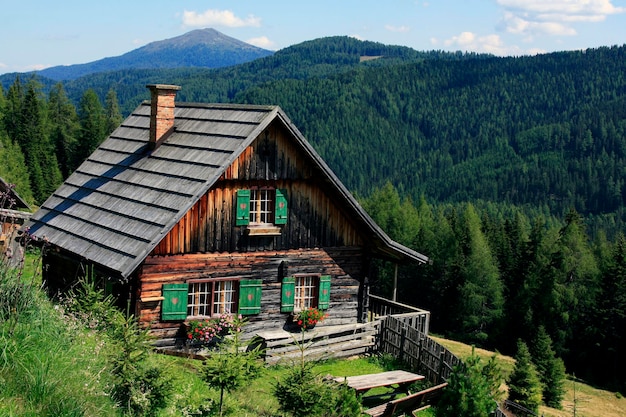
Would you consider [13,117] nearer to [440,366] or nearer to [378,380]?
[440,366]

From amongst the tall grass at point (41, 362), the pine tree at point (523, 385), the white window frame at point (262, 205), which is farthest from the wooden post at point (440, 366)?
the pine tree at point (523, 385)

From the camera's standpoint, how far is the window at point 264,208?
60.5ft

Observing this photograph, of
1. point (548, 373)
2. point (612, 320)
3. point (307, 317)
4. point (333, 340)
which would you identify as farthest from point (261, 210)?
point (612, 320)

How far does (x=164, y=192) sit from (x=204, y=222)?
1.21 metres

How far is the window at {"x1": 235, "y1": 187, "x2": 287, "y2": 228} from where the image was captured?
18.5 metres

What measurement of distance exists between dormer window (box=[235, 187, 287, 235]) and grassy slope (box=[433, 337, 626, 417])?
21.1m

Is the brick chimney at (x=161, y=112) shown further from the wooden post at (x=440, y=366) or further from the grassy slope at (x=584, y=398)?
the grassy slope at (x=584, y=398)

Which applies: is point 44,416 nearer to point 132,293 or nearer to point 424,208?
point 132,293

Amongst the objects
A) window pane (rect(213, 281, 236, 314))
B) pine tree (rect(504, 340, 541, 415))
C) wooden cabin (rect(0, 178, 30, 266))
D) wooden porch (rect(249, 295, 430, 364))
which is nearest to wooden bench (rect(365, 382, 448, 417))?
wooden porch (rect(249, 295, 430, 364))

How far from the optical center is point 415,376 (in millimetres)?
16234

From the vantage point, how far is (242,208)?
18.3m

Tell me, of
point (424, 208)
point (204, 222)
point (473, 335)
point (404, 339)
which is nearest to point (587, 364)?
point (473, 335)

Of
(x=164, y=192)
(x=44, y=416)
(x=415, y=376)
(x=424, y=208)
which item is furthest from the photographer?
(x=424, y=208)

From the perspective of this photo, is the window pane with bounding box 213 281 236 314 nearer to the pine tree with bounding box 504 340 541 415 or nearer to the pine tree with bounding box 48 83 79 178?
the pine tree with bounding box 504 340 541 415
